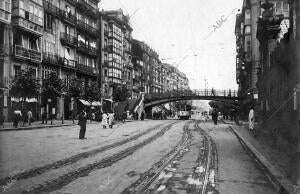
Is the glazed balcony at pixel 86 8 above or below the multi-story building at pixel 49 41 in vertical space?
above

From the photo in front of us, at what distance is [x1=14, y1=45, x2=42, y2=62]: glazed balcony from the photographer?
127 feet

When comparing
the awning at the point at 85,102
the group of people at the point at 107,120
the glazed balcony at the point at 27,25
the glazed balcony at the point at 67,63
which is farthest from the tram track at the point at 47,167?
the awning at the point at 85,102

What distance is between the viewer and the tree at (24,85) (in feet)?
113

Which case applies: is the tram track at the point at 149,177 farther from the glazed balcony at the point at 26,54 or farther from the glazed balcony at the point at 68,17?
the glazed balcony at the point at 68,17

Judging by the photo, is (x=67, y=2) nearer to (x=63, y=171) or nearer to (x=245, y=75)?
(x=245, y=75)

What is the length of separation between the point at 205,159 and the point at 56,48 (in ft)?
127

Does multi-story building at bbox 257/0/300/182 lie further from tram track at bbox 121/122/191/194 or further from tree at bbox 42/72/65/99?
tree at bbox 42/72/65/99

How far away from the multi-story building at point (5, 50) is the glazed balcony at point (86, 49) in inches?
672

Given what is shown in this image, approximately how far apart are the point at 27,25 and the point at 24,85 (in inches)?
345

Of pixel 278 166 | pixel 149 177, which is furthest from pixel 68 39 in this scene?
pixel 149 177

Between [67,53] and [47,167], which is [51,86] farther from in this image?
[47,167]

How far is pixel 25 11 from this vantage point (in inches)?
1580

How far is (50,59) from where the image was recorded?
4619 cm

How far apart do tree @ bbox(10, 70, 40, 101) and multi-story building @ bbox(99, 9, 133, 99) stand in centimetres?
2903
